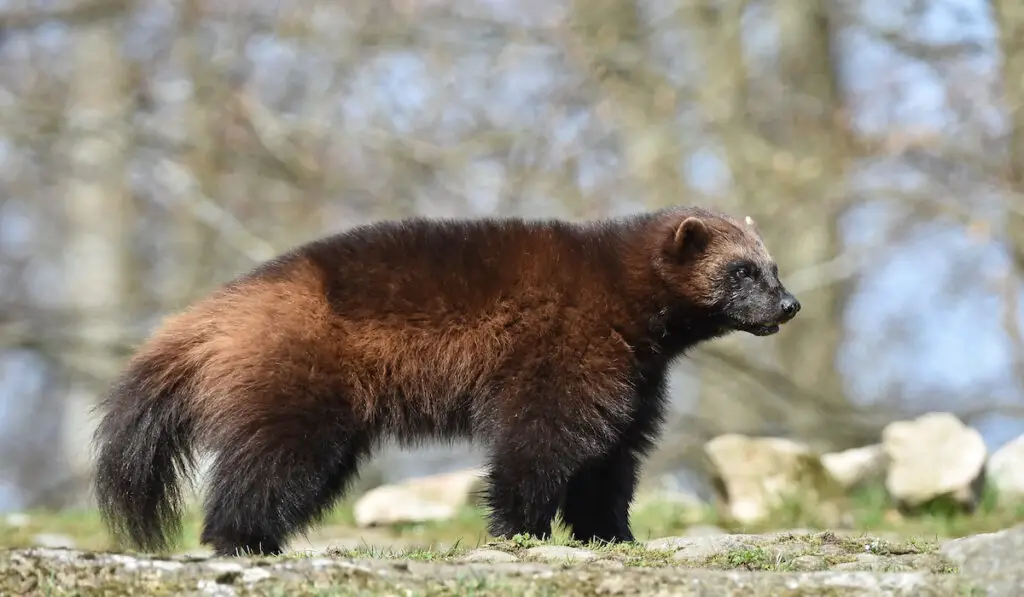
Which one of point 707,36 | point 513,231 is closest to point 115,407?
point 513,231

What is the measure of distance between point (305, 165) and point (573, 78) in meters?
3.01

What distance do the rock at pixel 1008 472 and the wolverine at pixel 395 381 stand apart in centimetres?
383

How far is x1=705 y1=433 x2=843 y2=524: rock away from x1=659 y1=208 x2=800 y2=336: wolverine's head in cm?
328

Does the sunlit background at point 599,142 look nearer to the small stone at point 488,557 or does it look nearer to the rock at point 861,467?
the rock at point 861,467

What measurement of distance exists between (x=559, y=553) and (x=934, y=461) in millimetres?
5178

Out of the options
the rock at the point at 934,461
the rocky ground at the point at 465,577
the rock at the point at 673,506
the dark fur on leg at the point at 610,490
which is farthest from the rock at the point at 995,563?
the rock at the point at 934,461

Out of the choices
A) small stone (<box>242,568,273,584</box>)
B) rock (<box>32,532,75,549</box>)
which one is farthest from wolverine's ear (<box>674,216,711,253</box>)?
rock (<box>32,532,75,549</box>)

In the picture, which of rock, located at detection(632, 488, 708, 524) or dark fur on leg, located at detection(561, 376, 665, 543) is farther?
rock, located at detection(632, 488, 708, 524)

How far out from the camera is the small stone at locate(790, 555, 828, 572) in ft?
14.0

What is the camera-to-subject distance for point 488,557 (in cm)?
442

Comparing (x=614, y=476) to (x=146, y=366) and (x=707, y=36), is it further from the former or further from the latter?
(x=707, y=36)

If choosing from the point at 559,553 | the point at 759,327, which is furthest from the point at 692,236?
the point at 559,553

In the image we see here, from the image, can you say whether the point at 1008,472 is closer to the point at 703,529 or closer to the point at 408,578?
the point at 703,529

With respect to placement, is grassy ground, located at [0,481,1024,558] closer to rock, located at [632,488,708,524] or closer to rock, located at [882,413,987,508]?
rock, located at [632,488,708,524]
